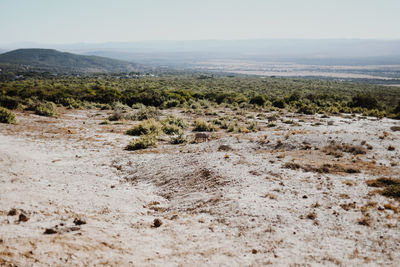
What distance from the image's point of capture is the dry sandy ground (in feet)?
19.0

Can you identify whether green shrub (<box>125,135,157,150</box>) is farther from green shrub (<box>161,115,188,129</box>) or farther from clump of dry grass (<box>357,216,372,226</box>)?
clump of dry grass (<box>357,216,372,226</box>)

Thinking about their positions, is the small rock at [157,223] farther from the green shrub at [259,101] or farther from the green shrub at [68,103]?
the green shrub at [259,101]

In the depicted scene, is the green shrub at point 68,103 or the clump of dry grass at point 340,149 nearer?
the clump of dry grass at point 340,149

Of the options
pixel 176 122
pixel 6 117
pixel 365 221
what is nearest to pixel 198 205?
pixel 365 221

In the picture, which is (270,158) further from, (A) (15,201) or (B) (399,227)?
(A) (15,201)

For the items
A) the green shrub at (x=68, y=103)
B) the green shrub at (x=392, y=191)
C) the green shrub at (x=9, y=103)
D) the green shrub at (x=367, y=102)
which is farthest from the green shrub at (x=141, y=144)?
the green shrub at (x=367, y=102)

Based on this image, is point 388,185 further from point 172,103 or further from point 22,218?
point 172,103

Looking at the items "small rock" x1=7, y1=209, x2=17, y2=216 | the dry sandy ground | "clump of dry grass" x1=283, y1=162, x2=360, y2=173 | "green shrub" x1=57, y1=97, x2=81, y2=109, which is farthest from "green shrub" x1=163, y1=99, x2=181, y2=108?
"small rock" x1=7, y1=209, x2=17, y2=216

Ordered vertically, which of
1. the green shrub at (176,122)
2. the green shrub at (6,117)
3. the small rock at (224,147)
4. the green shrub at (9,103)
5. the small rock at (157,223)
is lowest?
the small rock at (157,223)

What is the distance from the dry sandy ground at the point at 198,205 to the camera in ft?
19.0

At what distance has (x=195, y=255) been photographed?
599cm

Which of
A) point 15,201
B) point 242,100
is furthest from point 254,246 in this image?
point 242,100

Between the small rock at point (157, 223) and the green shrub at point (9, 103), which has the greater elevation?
the green shrub at point (9, 103)

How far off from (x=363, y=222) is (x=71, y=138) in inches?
606
